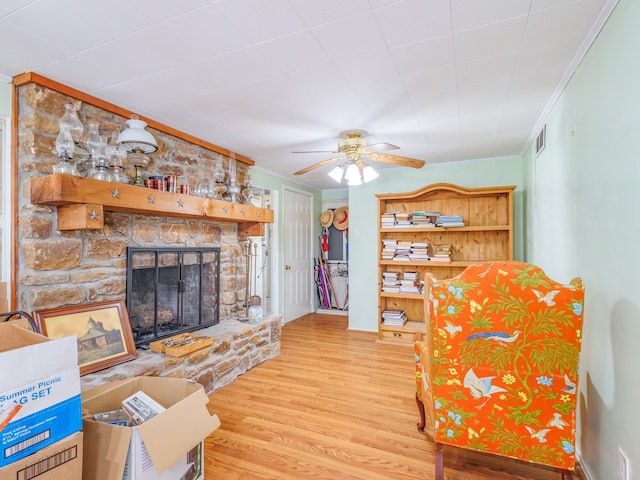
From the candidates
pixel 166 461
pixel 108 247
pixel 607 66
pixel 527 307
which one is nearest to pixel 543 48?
pixel 607 66

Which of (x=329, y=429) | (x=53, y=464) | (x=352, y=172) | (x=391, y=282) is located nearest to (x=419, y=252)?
(x=391, y=282)

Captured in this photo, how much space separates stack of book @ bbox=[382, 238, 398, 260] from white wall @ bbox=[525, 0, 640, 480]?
7.00 feet

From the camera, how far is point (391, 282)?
4.28 metres

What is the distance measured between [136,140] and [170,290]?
1.33 metres

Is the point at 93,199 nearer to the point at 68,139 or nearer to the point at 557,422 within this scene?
the point at 68,139

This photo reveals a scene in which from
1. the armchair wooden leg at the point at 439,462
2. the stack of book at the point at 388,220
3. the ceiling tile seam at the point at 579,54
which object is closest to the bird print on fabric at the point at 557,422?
the armchair wooden leg at the point at 439,462

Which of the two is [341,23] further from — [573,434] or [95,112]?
[573,434]

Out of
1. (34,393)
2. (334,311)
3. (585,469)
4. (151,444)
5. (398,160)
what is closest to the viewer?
(34,393)

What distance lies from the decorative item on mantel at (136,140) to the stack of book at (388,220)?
2.72 meters

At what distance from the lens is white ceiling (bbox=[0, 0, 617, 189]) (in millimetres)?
1489

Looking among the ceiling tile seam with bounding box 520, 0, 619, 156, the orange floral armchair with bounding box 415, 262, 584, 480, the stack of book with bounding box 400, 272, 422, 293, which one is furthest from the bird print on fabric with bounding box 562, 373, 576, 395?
the stack of book with bounding box 400, 272, 422, 293

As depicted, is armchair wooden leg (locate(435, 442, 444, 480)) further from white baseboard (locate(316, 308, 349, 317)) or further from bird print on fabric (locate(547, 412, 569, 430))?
white baseboard (locate(316, 308, 349, 317))

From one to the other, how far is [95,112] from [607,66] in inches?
119

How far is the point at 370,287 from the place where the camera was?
4656 millimetres
